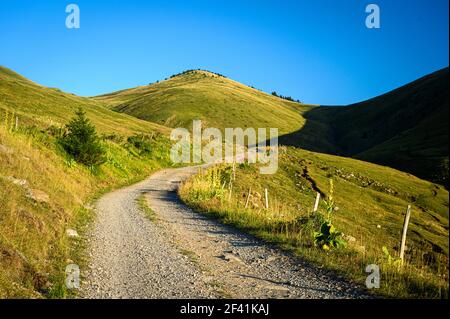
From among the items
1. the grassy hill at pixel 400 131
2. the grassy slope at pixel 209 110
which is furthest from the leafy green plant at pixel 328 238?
the grassy slope at pixel 209 110

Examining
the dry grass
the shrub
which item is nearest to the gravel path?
the dry grass

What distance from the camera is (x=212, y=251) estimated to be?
12.3 meters

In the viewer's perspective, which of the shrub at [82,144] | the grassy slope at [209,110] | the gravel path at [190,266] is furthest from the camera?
the grassy slope at [209,110]

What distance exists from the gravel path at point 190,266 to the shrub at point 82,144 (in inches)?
528

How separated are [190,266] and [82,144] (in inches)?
864

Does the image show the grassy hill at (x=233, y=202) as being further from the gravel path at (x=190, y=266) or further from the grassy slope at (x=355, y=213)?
the gravel path at (x=190, y=266)

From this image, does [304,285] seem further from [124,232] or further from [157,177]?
[157,177]

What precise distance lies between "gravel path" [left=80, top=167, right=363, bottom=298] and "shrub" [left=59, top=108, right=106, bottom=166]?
1340 centimetres

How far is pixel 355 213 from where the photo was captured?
137 ft

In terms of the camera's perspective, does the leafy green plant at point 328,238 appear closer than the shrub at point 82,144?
Yes

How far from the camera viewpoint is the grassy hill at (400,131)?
84938 millimetres

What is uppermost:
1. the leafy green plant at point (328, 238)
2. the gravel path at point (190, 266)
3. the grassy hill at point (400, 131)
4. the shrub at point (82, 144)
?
the grassy hill at point (400, 131)

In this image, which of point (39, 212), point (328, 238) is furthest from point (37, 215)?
point (328, 238)

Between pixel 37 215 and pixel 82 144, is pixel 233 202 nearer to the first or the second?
pixel 37 215
